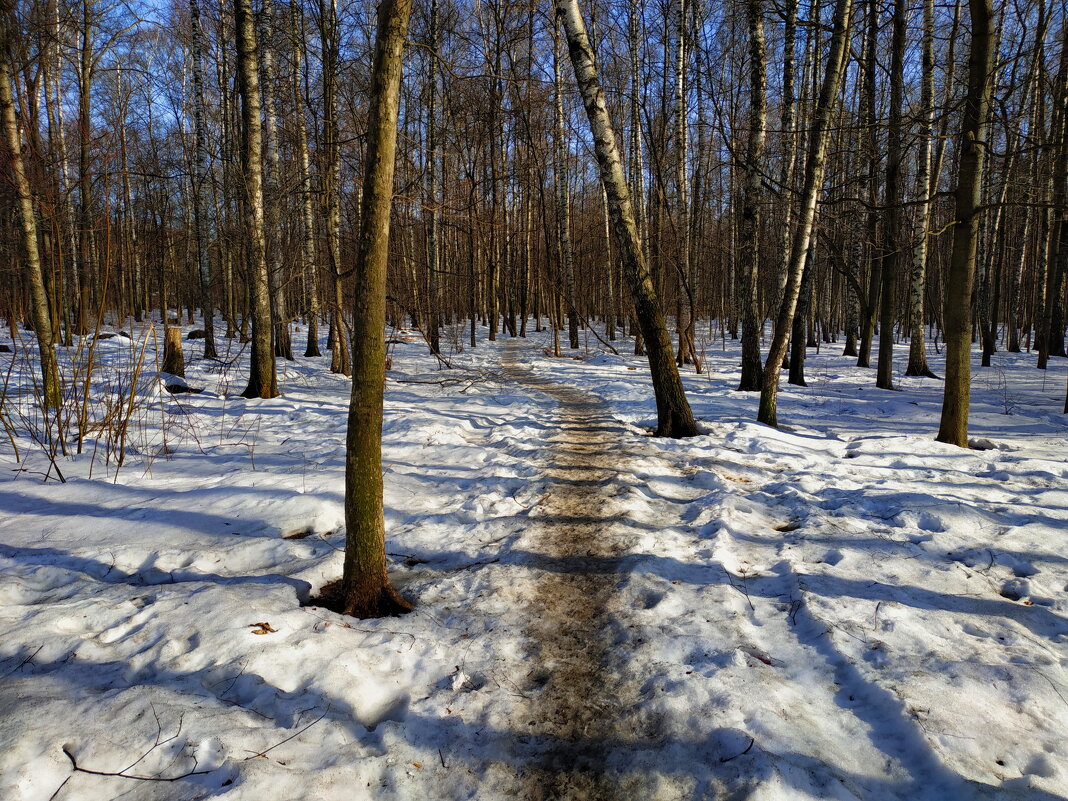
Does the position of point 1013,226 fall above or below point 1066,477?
above

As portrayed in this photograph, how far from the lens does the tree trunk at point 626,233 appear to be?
6719 mm

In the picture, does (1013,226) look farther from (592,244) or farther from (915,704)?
(915,704)

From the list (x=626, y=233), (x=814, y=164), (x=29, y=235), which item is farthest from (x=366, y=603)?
(x=29, y=235)

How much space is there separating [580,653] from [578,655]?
20mm

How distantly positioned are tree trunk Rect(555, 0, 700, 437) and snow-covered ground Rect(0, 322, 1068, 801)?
3.64ft

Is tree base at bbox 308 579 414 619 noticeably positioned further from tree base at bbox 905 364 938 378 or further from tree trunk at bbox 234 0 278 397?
tree base at bbox 905 364 938 378

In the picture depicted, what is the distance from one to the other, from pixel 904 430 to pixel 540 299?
29.6 m

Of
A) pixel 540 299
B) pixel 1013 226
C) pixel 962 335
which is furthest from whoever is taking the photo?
pixel 540 299

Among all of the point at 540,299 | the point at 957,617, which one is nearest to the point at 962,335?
the point at 957,617

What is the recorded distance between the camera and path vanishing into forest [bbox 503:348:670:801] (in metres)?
2.25

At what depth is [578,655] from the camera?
119 inches

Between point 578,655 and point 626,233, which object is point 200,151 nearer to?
point 626,233

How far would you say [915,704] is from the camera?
2.46 meters

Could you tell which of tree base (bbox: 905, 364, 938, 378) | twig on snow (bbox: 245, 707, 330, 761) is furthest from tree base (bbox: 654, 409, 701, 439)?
tree base (bbox: 905, 364, 938, 378)
